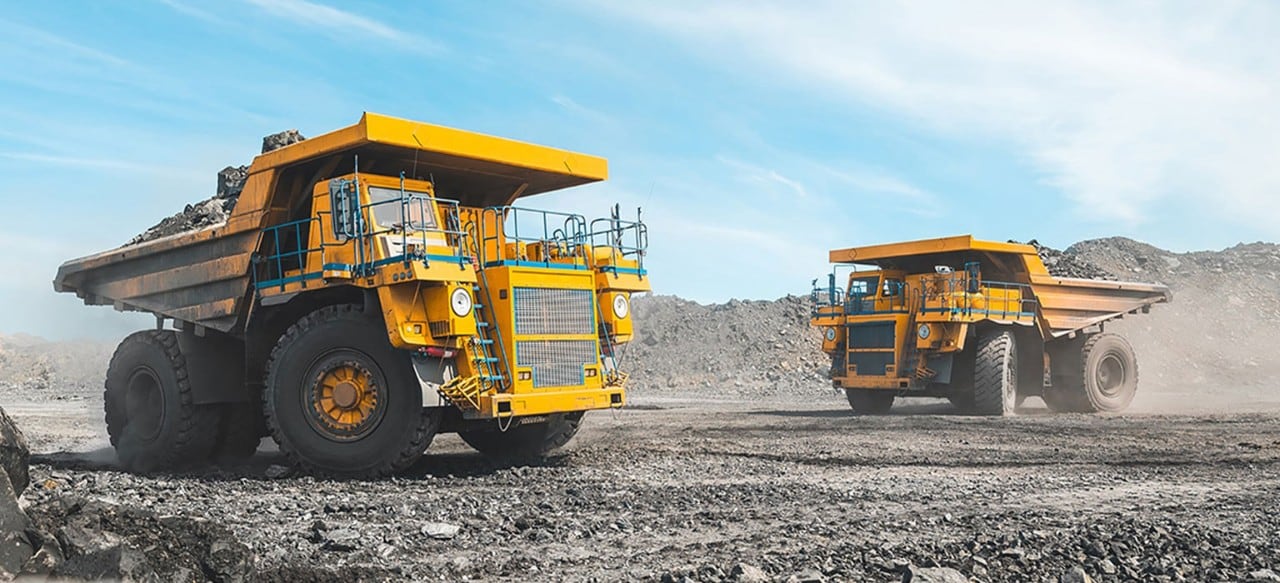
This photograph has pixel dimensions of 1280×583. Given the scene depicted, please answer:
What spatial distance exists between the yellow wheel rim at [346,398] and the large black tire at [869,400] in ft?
36.9

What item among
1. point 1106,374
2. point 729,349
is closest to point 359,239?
point 1106,374

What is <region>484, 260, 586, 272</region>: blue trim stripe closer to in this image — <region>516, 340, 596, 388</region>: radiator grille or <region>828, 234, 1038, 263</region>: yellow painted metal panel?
<region>516, 340, 596, 388</region>: radiator grille

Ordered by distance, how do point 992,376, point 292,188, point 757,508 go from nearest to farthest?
point 757,508 → point 292,188 → point 992,376

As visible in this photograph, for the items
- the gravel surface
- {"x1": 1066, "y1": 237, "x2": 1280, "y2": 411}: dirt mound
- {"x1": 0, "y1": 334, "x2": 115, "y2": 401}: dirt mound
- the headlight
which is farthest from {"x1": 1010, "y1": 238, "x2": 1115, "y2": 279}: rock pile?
{"x1": 0, "y1": 334, "x2": 115, "y2": 401}: dirt mound

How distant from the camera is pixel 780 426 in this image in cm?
1510

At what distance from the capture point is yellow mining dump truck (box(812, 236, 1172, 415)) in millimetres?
17453

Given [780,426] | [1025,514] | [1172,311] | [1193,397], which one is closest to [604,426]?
[780,426]

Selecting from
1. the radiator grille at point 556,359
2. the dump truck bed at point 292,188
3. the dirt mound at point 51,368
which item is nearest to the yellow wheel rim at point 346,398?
the radiator grille at point 556,359

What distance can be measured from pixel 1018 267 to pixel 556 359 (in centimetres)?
1154

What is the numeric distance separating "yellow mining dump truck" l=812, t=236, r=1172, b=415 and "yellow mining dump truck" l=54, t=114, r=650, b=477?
26.5 ft

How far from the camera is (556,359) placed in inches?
377

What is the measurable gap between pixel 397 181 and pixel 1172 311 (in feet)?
114

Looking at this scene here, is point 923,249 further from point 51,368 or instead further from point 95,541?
point 51,368

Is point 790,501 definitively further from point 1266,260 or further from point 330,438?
point 1266,260
